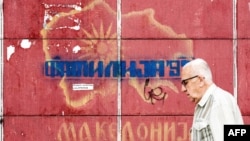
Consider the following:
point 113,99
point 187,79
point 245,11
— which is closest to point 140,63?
point 113,99

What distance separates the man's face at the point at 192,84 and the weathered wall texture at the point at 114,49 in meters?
2.24

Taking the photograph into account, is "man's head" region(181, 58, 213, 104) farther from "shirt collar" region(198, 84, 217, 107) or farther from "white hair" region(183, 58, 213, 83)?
"shirt collar" region(198, 84, 217, 107)

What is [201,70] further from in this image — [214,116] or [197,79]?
[214,116]

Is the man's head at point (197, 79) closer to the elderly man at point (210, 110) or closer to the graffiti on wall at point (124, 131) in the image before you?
the elderly man at point (210, 110)

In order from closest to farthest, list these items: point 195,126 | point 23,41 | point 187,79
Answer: point 195,126
point 187,79
point 23,41

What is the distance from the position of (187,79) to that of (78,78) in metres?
2.54

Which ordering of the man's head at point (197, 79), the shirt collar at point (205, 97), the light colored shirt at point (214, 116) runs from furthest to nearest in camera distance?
the man's head at point (197, 79)
the shirt collar at point (205, 97)
the light colored shirt at point (214, 116)

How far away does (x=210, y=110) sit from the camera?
20.7 feet

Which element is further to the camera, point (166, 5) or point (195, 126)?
point (166, 5)

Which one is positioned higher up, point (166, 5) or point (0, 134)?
point (166, 5)

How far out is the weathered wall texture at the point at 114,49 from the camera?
9086 millimetres

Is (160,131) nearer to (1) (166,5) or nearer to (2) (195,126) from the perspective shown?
(1) (166,5)

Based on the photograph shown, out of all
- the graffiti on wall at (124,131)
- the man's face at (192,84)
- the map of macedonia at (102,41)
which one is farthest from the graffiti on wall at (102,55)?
the man's face at (192,84)

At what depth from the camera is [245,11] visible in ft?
29.8
